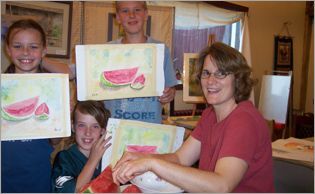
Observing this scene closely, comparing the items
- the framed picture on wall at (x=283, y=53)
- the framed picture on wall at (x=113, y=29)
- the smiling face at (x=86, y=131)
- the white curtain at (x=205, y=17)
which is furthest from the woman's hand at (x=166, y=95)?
the framed picture on wall at (x=283, y=53)

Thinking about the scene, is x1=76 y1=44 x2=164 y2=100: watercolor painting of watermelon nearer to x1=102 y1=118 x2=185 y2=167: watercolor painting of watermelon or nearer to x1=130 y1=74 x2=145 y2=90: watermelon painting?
x1=130 y1=74 x2=145 y2=90: watermelon painting

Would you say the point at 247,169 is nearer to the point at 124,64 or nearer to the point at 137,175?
the point at 137,175

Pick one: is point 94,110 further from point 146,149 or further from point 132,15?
point 132,15

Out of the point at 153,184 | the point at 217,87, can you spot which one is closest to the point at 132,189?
the point at 153,184

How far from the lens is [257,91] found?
4379mm

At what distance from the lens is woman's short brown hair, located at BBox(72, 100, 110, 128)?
4.59 feet

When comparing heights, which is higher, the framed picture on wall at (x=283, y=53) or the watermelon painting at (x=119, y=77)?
the framed picture on wall at (x=283, y=53)

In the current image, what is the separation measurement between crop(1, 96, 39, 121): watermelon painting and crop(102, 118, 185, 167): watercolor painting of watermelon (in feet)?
0.98

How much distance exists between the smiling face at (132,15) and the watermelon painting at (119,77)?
0.84ft

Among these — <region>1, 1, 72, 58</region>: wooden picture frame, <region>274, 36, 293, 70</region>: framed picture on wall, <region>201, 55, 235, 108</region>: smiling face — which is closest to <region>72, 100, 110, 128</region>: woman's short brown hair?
<region>201, 55, 235, 108</region>: smiling face

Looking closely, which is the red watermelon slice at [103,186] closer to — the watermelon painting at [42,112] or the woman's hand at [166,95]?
the watermelon painting at [42,112]

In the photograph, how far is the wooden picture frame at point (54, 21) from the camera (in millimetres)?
2414

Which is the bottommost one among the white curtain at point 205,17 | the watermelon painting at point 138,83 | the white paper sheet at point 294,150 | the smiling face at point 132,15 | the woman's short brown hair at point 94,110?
the white paper sheet at point 294,150

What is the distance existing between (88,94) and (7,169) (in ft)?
1.38
